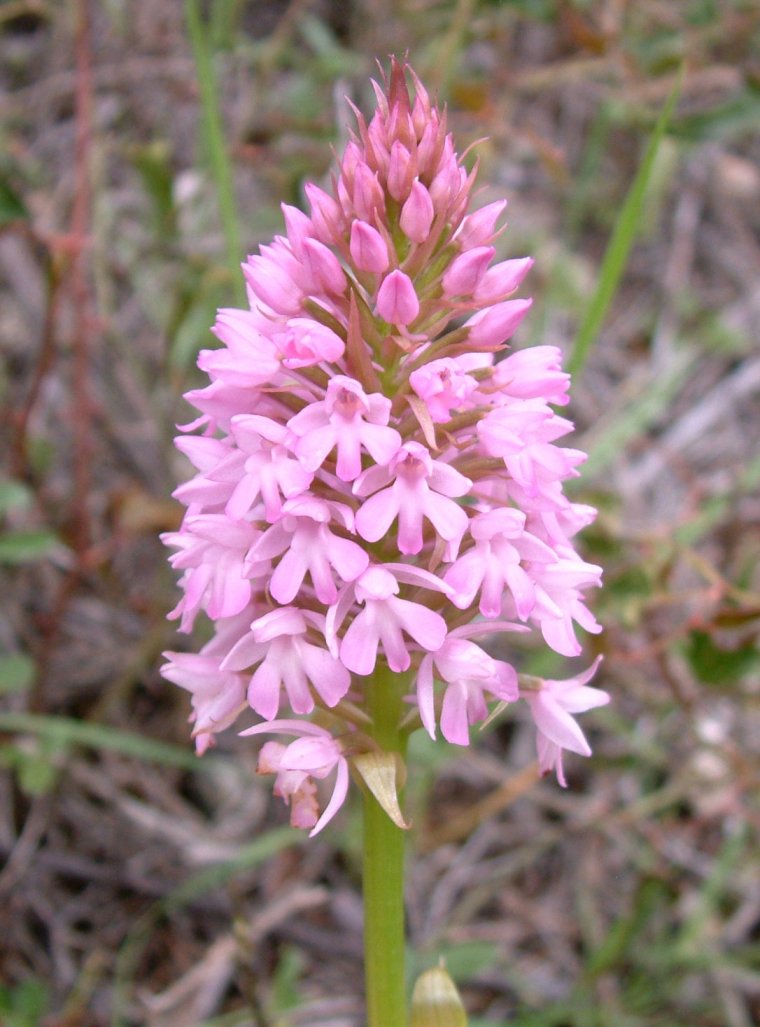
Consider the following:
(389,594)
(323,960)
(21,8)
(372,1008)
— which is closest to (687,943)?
(323,960)

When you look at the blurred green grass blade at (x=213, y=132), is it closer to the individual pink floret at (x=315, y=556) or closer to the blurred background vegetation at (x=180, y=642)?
the blurred background vegetation at (x=180, y=642)

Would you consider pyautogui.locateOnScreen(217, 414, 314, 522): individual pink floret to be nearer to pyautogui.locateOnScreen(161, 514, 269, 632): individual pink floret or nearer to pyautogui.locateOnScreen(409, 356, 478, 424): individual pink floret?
pyautogui.locateOnScreen(161, 514, 269, 632): individual pink floret

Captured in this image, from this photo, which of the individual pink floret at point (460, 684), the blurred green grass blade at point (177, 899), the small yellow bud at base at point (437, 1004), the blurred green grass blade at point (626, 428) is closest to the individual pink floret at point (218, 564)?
the individual pink floret at point (460, 684)

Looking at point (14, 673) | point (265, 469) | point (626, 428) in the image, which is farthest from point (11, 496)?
point (626, 428)

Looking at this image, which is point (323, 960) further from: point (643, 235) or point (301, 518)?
point (643, 235)

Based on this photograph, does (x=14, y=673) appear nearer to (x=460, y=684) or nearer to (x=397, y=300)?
(x=460, y=684)
